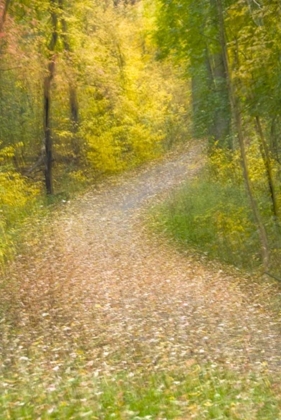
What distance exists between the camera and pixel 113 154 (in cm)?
2416

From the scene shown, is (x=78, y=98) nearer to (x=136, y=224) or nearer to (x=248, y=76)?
(x=136, y=224)

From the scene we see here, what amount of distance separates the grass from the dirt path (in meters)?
0.51

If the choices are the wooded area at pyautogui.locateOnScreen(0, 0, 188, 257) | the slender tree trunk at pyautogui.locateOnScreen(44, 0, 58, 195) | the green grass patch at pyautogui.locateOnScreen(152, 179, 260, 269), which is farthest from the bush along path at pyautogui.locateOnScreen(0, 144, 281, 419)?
the slender tree trunk at pyautogui.locateOnScreen(44, 0, 58, 195)

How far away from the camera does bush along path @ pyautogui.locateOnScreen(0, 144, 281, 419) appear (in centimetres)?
557

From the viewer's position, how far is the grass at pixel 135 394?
16.8ft

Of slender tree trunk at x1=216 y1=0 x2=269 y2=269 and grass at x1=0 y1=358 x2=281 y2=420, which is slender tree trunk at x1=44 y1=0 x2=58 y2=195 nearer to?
slender tree trunk at x1=216 y1=0 x2=269 y2=269

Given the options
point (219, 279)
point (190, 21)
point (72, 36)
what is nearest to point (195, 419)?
point (219, 279)

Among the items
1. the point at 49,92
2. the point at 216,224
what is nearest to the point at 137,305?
the point at 216,224

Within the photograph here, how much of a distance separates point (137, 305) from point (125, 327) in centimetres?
110

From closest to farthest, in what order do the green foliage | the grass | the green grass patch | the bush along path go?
1. the grass
2. the bush along path
3. the green grass patch
4. the green foliage

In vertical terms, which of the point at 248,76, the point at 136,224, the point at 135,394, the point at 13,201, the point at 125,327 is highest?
the point at 248,76

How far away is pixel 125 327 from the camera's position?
860 centimetres

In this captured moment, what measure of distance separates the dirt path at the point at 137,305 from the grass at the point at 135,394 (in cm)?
51

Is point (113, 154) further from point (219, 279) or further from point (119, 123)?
point (219, 279)
